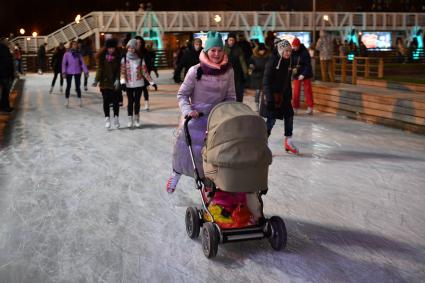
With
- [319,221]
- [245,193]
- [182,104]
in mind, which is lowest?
[319,221]

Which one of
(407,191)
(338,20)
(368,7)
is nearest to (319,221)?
(407,191)

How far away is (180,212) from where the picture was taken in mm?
5586

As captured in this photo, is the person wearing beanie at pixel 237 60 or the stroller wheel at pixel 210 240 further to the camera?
the person wearing beanie at pixel 237 60

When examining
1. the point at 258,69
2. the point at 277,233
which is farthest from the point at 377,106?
the point at 277,233

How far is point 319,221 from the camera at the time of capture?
5.28 m

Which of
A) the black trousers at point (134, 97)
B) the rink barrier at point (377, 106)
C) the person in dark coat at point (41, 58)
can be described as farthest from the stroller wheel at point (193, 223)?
the person in dark coat at point (41, 58)

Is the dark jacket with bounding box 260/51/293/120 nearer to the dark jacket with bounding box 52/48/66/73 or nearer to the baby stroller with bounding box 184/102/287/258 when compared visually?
the baby stroller with bounding box 184/102/287/258

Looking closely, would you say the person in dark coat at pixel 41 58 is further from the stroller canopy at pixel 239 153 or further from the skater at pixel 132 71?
the stroller canopy at pixel 239 153

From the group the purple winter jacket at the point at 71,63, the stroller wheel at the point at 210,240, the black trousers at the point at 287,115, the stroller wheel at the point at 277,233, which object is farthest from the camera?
the purple winter jacket at the point at 71,63

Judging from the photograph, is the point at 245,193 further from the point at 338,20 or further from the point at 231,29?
the point at 338,20

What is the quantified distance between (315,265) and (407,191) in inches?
101

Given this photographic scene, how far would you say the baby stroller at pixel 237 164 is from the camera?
412cm

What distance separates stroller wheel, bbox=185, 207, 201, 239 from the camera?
4.69 metres

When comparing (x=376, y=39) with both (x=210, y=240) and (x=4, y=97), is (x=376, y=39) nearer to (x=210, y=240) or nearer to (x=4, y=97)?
(x=4, y=97)
